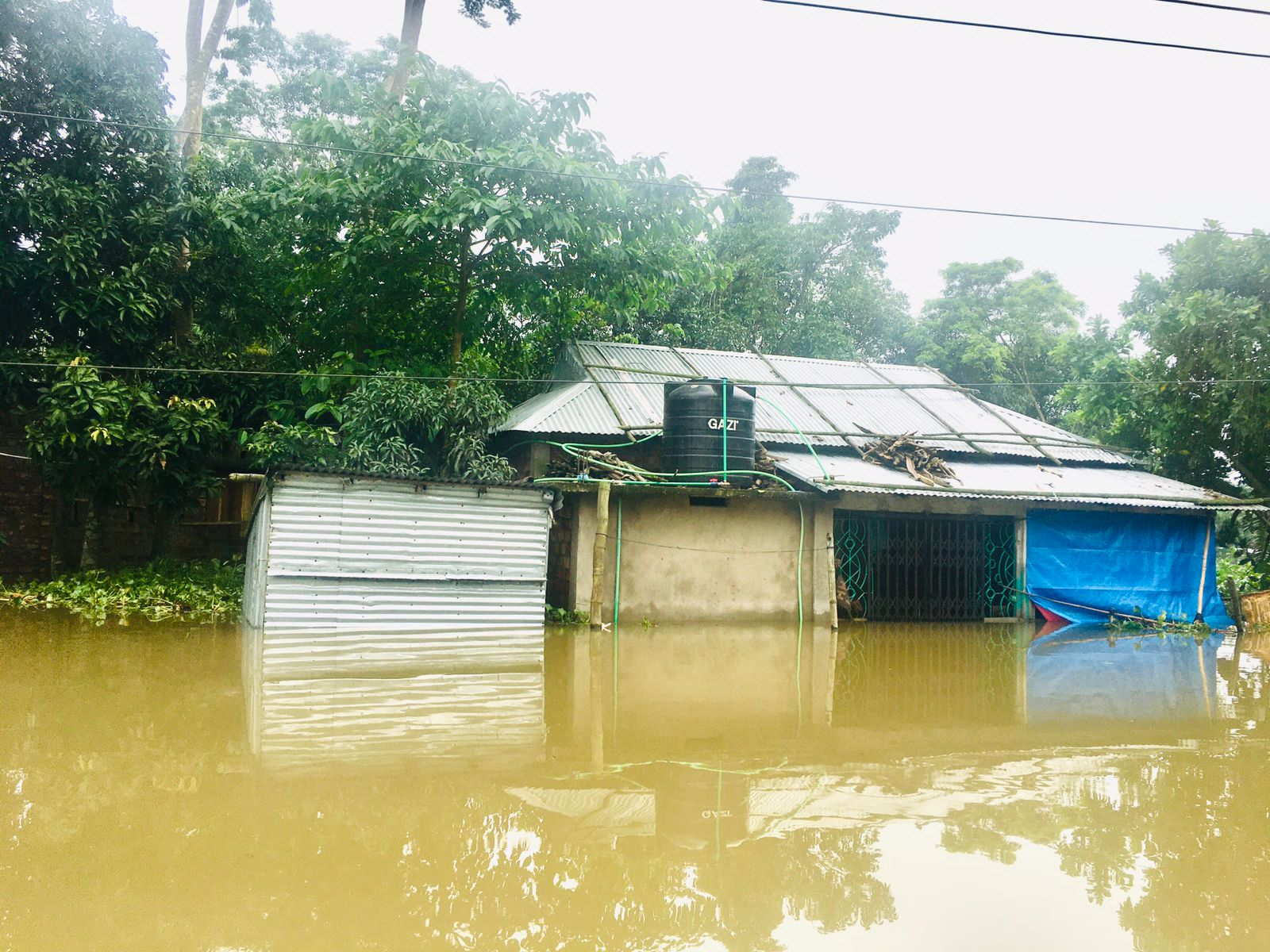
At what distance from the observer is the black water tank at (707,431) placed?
12.5 meters

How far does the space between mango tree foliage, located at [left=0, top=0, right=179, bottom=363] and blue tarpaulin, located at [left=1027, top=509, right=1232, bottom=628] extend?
13.9 m

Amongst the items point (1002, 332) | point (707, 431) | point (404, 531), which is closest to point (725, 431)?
point (707, 431)

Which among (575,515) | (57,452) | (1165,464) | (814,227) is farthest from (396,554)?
(814,227)

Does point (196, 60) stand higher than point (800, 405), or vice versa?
point (196, 60)

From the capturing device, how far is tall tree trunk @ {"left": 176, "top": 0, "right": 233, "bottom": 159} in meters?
17.5

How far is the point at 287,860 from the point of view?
12.7ft

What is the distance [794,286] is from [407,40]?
12.2 meters

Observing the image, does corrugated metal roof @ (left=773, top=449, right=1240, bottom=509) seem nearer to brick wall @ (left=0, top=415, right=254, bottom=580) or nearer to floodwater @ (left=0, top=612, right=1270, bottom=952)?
floodwater @ (left=0, top=612, right=1270, bottom=952)

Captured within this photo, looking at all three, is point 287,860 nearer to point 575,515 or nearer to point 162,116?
point 575,515

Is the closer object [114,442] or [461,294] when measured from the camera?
[114,442]

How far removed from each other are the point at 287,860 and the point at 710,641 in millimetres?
7757

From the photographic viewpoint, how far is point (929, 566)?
1455cm

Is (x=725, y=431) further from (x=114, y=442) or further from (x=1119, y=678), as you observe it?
(x=114, y=442)

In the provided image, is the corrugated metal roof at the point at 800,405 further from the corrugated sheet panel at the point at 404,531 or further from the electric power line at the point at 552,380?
the corrugated sheet panel at the point at 404,531
